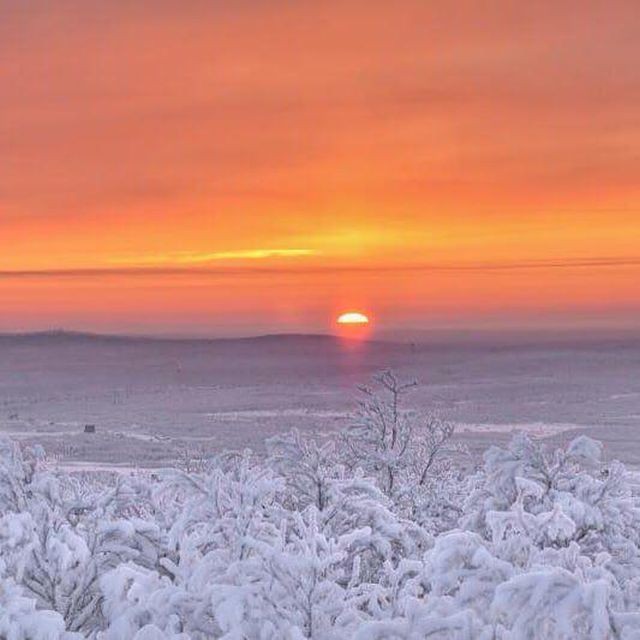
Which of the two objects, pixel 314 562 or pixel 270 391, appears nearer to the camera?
pixel 314 562

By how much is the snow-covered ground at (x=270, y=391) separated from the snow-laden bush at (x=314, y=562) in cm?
3560

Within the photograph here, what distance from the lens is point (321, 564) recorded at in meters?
6.32

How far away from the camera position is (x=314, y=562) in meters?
6.36

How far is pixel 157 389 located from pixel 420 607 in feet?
350

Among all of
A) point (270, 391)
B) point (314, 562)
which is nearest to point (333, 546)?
point (314, 562)

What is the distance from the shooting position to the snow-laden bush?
18.3 feet

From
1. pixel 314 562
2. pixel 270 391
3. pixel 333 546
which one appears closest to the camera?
pixel 314 562

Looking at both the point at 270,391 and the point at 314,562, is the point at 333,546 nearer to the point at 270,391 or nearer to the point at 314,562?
the point at 314,562

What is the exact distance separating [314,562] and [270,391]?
9701cm

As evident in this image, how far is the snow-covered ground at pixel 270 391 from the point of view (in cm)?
5959

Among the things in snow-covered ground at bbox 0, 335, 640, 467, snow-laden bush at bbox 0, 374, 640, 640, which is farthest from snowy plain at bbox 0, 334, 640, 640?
snow-covered ground at bbox 0, 335, 640, 467

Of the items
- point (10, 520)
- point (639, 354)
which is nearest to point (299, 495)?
point (10, 520)

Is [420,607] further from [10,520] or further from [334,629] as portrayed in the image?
[10,520]

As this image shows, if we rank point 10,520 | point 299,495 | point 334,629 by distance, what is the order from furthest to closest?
point 299,495
point 10,520
point 334,629
